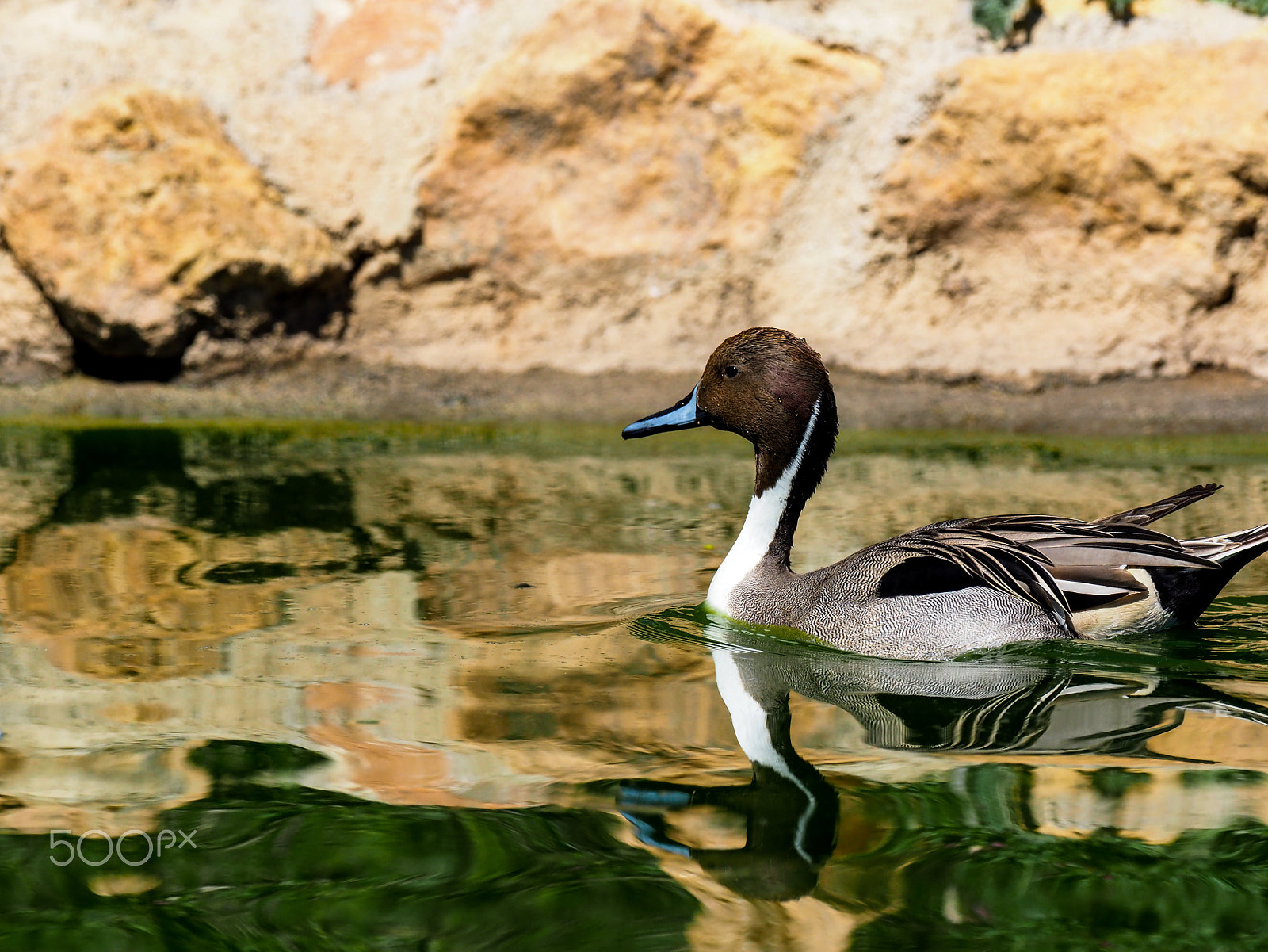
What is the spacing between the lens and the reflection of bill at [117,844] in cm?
246

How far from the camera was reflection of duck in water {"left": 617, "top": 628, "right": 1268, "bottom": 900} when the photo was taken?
2553mm

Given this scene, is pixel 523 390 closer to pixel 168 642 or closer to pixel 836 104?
pixel 836 104

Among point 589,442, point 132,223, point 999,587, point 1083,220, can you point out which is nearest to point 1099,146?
point 1083,220

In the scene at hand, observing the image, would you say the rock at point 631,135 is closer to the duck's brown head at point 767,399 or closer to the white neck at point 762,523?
the duck's brown head at point 767,399

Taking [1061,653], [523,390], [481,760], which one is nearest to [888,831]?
[481,760]

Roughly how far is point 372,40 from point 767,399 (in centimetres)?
637

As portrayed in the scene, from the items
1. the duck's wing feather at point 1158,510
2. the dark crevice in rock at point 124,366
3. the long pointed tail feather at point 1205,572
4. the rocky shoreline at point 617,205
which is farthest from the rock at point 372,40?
the long pointed tail feather at point 1205,572

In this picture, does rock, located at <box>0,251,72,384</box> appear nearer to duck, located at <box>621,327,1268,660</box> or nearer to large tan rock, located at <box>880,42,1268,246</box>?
large tan rock, located at <box>880,42,1268,246</box>

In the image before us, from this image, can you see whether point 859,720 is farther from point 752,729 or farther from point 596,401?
point 596,401

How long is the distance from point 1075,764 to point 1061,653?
1147 millimetres

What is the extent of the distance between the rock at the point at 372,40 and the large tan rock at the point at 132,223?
45.5 inches

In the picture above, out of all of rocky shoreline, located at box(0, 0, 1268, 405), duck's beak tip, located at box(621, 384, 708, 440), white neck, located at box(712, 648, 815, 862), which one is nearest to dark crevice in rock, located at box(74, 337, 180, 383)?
rocky shoreline, located at box(0, 0, 1268, 405)

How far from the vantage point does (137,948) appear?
2205 mm

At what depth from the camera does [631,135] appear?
9969mm
